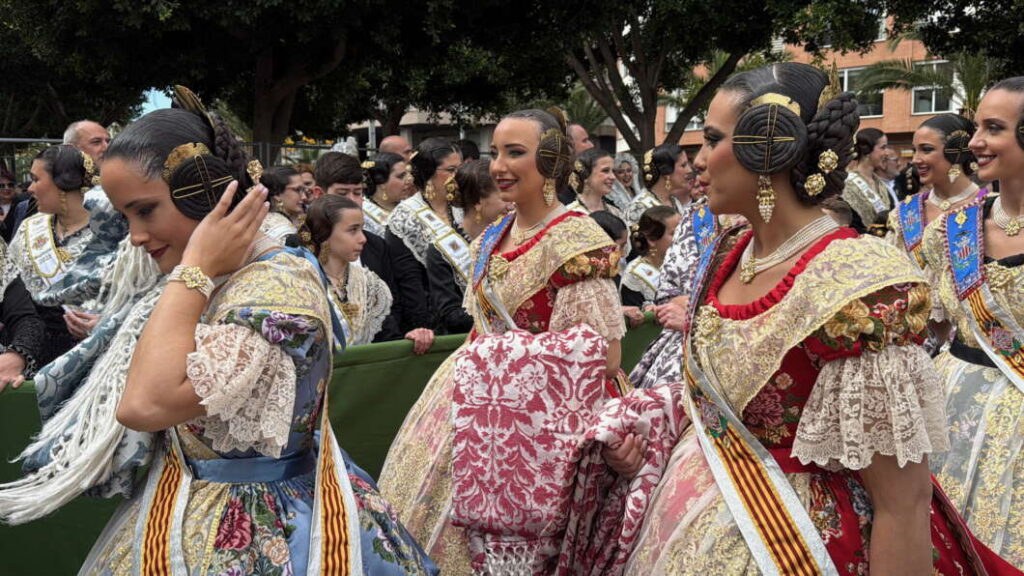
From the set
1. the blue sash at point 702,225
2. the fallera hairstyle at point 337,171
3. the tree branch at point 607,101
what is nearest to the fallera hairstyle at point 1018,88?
the blue sash at point 702,225

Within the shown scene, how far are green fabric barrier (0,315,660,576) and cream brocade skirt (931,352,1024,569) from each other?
2517mm

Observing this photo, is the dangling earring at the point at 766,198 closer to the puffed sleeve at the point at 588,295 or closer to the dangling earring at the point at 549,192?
the puffed sleeve at the point at 588,295

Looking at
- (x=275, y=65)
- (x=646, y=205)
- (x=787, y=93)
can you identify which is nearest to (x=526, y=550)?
(x=787, y=93)

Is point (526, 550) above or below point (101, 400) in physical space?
below

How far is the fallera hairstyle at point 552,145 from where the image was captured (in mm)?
4461

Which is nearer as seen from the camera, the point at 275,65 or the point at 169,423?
the point at 169,423

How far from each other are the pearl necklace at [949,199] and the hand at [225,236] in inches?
200

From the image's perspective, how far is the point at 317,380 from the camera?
2.63 metres

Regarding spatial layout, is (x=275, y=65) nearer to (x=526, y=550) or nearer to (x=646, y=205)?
(x=646, y=205)

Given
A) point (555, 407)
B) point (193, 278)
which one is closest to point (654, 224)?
point (555, 407)

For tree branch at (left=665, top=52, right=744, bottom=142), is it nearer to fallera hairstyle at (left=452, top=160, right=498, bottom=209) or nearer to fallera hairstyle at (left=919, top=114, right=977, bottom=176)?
fallera hairstyle at (left=919, top=114, right=977, bottom=176)

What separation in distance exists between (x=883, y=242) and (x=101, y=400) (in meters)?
2.01

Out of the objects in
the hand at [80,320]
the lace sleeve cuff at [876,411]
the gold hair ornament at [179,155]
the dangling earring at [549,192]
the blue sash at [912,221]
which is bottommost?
the blue sash at [912,221]

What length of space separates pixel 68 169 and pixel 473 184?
7.86 feet
